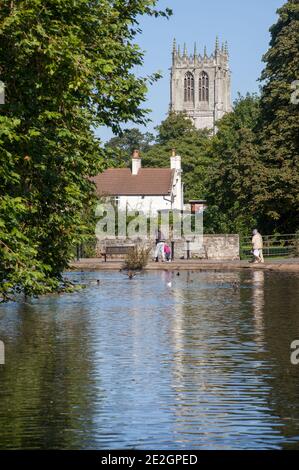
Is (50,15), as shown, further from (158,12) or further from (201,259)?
(201,259)

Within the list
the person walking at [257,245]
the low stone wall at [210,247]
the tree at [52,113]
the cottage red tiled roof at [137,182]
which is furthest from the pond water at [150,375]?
the cottage red tiled roof at [137,182]

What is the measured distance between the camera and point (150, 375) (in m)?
18.3

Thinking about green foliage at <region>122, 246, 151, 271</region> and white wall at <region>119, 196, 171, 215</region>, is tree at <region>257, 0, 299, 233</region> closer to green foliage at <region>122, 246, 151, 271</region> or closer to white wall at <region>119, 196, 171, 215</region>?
green foliage at <region>122, 246, 151, 271</region>

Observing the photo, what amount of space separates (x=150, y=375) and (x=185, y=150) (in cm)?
14505

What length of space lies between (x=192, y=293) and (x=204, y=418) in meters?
23.4

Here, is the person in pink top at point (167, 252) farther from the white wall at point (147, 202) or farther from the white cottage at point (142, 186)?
the white wall at point (147, 202)

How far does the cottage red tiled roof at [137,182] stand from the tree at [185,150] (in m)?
22.0

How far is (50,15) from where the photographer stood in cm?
2016

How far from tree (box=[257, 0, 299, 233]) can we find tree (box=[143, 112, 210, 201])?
67456 millimetres

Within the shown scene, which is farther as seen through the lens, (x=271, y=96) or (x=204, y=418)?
(x=271, y=96)

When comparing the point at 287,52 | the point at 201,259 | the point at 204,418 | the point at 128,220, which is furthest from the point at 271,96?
the point at 204,418

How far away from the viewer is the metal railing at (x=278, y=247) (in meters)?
62.7

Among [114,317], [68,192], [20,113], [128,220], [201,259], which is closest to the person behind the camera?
[20,113]

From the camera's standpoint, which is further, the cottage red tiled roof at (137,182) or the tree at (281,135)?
the cottage red tiled roof at (137,182)
